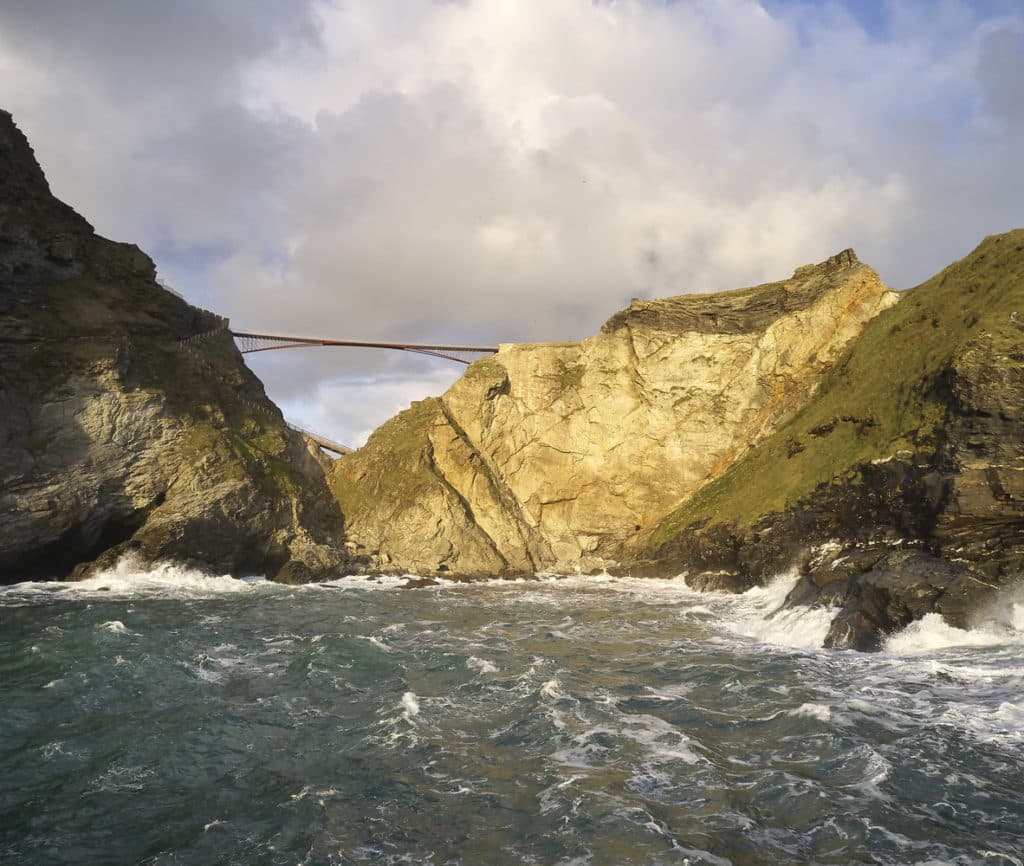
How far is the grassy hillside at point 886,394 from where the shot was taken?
3288 cm

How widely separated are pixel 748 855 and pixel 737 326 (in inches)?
1988

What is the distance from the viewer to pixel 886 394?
37.7 m

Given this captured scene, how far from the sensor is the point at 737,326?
5572cm

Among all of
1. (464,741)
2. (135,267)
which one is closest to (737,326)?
(135,267)

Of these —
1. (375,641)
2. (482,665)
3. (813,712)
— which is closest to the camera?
(813,712)

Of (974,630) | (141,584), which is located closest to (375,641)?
(141,584)

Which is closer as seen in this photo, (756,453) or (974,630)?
(974,630)

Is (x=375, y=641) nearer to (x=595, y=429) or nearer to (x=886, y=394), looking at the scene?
(x=886, y=394)

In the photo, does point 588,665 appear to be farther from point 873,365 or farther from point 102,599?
point 873,365

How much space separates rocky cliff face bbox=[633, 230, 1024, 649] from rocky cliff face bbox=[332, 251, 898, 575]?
164 inches

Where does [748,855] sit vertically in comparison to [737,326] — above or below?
below

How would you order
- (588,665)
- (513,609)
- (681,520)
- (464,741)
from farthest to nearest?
1. (681,520)
2. (513,609)
3. (588,665)
4. (464,741)

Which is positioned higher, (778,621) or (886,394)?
(886,394)

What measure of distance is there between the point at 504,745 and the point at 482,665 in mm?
6737
